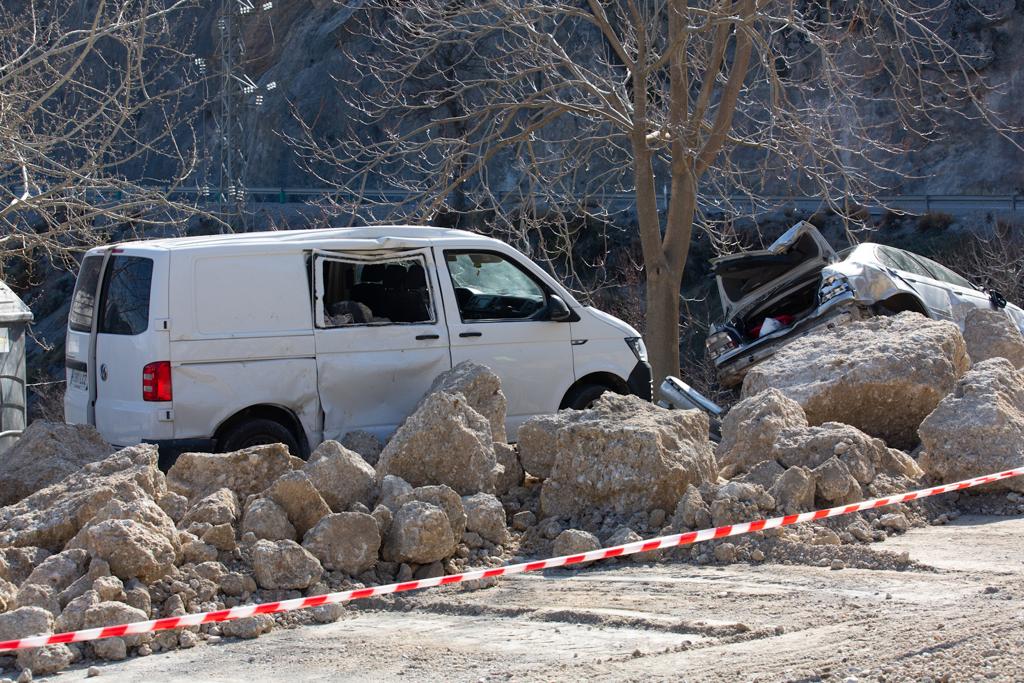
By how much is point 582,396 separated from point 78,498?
4.44m

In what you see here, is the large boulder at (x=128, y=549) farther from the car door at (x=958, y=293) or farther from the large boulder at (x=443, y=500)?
the car door at (x=958, y=293)

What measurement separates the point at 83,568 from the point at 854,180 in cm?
1159

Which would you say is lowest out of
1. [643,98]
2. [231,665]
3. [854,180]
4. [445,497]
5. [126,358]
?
[231,665]

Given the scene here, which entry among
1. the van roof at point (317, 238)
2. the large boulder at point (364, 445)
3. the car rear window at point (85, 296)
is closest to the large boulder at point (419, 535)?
the large boulder at point (364, 445)

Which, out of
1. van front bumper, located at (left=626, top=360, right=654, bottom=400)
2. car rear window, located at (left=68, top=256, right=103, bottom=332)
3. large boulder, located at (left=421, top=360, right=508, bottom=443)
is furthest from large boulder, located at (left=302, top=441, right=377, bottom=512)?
van front bumper, located at (left=626, top=360, right=654, bottom=400)

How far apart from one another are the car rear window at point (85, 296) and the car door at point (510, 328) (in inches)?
96.0

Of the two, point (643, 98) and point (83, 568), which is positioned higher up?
point (643, 98)

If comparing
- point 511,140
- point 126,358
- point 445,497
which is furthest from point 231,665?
point 511,140

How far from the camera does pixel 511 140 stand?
1437 cm

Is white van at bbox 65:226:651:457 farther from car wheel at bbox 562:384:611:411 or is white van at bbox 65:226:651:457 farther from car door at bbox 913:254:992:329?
car door at bbox 913:254:992:329

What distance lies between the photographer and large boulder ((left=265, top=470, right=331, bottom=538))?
21.0 feet

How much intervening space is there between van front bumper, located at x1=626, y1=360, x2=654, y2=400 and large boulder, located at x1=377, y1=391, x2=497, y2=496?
287 cm

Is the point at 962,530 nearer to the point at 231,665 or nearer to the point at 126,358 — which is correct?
the point at 231,665

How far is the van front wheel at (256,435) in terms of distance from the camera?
8.49 m
